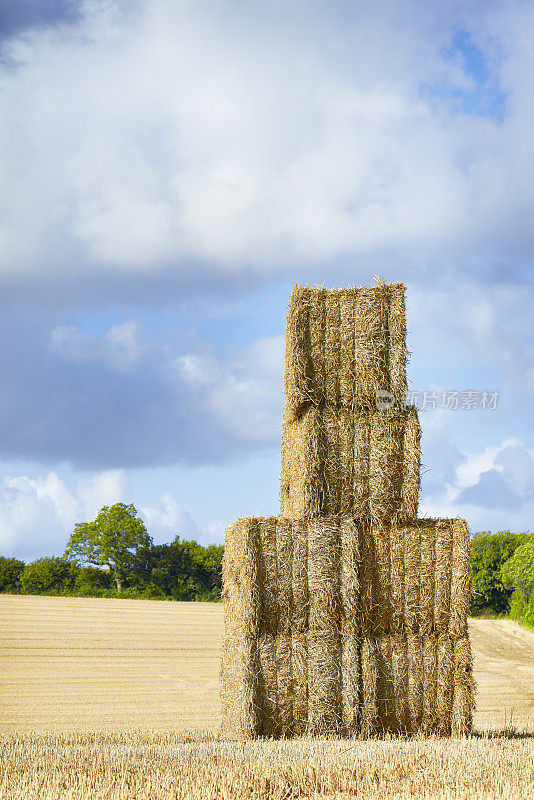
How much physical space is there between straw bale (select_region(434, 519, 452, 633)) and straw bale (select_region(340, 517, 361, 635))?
892 mm

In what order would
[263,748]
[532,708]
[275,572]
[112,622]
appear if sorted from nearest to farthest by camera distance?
[263,748], [275,572], [532,708], [112,622]

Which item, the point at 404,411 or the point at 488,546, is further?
the point at 488,546

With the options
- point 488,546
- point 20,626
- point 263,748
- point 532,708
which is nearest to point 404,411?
point 263,748

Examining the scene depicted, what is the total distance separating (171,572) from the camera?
38000mm

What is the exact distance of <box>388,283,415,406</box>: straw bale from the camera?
9328 mm

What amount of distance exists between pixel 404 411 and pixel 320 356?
1.14m

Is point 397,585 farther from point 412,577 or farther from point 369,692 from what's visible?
point 369,692

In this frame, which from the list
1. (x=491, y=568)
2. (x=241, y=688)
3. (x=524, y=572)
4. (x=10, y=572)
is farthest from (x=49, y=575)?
(x=241, y=688)

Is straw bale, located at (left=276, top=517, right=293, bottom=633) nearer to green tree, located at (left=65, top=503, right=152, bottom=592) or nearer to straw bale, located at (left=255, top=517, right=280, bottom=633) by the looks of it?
straw bale, located at (left=255, top=517, right=280, bottom=633)

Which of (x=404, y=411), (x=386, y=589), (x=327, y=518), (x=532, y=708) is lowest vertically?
(x=532, y=708)

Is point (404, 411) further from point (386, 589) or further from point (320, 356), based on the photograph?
point (386, 589)

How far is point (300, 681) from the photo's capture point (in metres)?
8.63

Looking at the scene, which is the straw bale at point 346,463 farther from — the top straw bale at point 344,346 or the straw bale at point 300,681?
the straw bale at point 300,681

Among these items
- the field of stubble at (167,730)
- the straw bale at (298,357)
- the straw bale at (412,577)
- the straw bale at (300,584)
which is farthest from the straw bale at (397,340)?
the field of stubble at (167,730)
